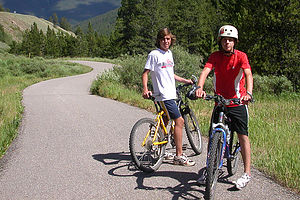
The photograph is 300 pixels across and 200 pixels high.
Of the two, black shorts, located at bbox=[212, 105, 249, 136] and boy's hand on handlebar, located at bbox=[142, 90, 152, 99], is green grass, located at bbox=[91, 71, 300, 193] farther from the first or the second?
boy's hand on handlebar, located at bbox=[142, 90, 152, 99]

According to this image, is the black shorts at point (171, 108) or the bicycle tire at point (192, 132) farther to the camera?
the bicycle tire at point (192, 132)

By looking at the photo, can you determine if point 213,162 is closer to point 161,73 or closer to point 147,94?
point 147,94

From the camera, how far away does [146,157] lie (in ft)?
14.8

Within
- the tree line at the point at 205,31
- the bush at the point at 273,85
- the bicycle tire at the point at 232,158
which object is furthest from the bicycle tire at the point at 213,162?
the tree line at the point at 205,31

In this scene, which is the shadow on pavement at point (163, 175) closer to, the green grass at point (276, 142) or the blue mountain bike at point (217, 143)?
the blue mountain bike at point (217, 143)

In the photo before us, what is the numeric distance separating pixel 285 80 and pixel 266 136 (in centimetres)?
1058

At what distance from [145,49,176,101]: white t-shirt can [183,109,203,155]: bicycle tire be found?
788 millimetres

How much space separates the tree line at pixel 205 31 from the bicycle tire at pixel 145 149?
13.7 metres

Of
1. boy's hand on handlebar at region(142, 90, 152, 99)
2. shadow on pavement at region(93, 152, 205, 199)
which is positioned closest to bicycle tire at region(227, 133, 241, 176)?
shadow on pavement at region(93, 152, 205, 199)

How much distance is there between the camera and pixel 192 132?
5.26m

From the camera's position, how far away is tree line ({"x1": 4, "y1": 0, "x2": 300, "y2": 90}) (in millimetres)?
16422

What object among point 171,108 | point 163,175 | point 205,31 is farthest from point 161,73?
point 205,31

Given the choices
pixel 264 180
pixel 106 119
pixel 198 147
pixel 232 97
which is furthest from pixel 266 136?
pixel 106 119

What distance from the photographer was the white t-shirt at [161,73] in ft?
14.7
